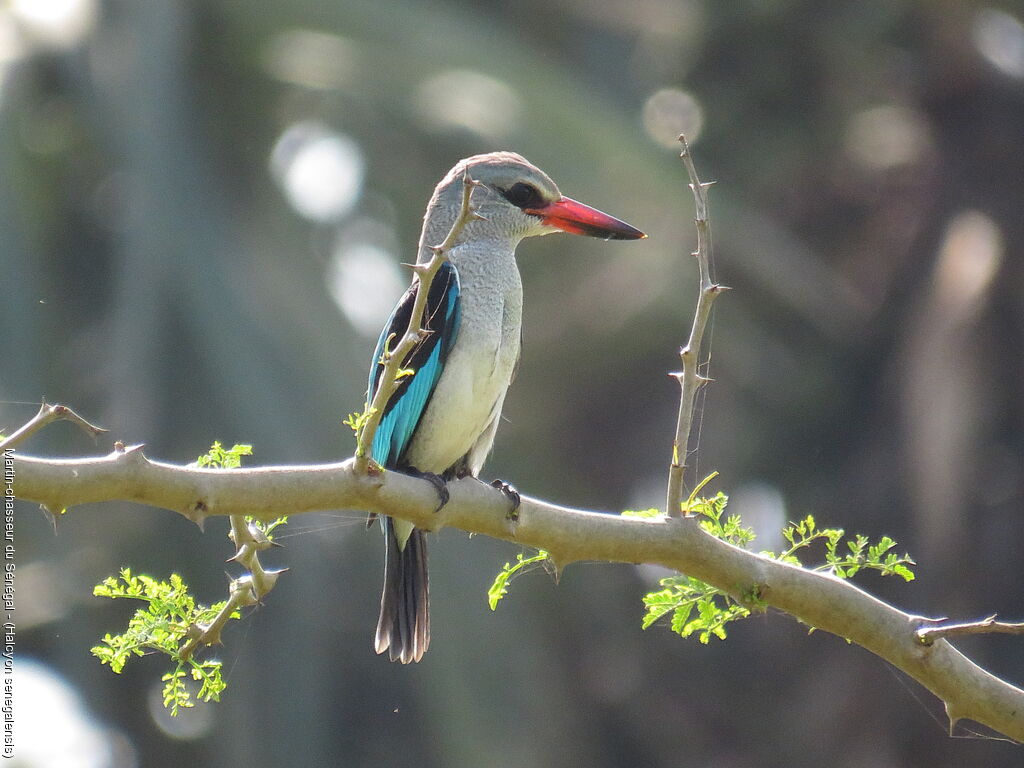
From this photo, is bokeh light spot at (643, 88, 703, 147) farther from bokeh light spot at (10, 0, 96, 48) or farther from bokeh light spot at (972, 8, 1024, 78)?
bokeh light spot at (10, 0, 96, 48)

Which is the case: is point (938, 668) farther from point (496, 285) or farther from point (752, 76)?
point (752, 76)

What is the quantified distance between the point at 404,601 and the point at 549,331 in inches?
406

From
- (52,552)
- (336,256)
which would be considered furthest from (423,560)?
(336,256)

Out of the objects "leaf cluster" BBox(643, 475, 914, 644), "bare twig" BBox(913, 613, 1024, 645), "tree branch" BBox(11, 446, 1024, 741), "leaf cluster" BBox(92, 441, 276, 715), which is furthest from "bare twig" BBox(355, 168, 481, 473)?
"bare twig" BBox(913, 613, 1024, 645)

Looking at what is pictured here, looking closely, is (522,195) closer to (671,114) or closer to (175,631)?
(175,631)

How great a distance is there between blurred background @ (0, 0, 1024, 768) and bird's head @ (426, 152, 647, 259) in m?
4.65

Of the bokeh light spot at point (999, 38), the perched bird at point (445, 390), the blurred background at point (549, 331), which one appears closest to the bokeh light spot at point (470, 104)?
the blurred background at point (549, 331)

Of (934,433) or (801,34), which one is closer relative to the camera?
(934,433)

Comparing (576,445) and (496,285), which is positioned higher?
(496,285)

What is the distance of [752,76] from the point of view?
14461 millimetres

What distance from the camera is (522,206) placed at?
15.7ft

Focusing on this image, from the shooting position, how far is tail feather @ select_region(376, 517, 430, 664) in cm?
431

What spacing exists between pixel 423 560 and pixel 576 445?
11.4 m

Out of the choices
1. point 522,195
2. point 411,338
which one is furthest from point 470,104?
point 411,338
